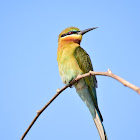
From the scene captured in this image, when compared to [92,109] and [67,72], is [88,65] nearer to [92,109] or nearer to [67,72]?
[67,72]

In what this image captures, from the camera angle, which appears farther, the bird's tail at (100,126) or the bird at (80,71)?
the bird at (80,71)

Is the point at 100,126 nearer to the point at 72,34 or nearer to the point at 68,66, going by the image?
the point at 68,66

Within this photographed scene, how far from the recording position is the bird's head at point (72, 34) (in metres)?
3.69

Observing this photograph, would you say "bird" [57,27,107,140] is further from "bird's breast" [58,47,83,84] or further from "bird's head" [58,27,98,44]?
"bird's head" [58,27,98,44]

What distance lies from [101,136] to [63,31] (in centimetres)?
181

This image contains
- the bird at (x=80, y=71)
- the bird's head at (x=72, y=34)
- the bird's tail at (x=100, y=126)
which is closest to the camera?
the bird's tail at (x=100, y=126)

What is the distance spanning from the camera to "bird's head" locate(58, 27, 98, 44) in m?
3.69

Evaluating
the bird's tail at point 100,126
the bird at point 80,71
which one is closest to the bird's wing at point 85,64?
the bird at point 80,71

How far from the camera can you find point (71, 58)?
325 centimetres

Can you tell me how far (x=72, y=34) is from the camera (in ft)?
12.3

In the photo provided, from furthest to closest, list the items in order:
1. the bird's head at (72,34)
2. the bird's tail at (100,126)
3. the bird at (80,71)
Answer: the bird's head at (72,34) → the bird at (80,71) → the bird's tail at (100,126)

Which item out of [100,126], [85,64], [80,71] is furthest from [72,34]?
[100,126]

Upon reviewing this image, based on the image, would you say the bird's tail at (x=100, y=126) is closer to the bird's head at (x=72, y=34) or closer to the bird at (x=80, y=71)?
the bird at (x=80, y=71)

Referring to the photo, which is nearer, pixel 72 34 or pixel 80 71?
pixel 80 71
